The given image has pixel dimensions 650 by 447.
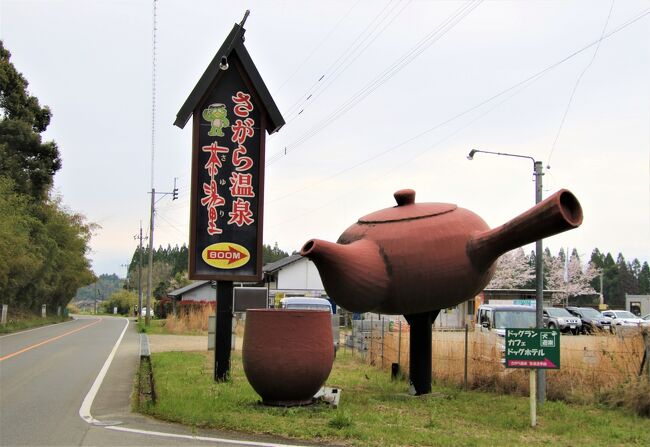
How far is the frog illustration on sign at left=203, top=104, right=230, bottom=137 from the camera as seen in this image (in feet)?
43.9

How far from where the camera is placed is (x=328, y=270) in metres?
9.50

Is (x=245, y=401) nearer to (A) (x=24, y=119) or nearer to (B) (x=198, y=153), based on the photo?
(B) (x=198, y=153)

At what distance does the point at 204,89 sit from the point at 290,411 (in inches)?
282

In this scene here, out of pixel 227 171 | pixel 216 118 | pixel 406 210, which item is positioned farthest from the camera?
→ pixel 216 118

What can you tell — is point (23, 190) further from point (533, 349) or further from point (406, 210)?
point (533, 349)

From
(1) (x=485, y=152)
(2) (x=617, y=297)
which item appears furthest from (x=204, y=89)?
(2) (x=617, y=297)

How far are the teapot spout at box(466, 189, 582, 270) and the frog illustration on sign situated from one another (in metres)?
6.26

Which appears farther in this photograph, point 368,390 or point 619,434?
point 368,390

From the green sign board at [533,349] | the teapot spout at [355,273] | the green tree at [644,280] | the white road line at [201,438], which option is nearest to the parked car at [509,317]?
the green sign board at [533,349]

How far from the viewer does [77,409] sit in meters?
10.2

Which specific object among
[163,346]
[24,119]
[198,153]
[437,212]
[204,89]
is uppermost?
[24,119]

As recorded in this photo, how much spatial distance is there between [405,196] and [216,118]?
4.94 m

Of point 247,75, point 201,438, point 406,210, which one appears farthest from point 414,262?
point 247,75

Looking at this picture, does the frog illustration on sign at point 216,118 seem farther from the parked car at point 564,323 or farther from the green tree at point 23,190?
the parked car at point 564,323
